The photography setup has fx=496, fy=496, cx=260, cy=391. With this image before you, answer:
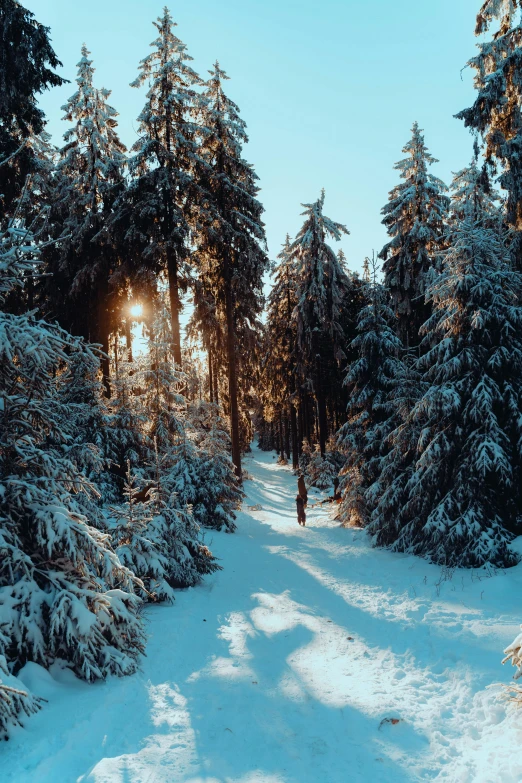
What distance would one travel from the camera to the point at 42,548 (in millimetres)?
5789

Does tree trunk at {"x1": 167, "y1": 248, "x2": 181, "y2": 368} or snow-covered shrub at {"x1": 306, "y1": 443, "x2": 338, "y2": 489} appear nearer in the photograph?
tree trunk at {"x1": 167, "y1": 248, "x2": 181, "y2": 368}

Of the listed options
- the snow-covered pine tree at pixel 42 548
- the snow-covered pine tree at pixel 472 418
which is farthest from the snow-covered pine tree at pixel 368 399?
the snow-covered pine tree at pixel 42 548

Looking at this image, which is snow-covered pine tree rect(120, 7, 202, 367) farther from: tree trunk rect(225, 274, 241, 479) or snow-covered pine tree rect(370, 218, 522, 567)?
snow-covered pine tree rect(370, 218, 522, 567)

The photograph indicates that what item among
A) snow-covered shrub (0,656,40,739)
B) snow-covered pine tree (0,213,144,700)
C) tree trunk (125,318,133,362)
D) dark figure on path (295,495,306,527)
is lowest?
dark figure on path (295,495,306,527)

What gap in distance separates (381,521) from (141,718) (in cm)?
881

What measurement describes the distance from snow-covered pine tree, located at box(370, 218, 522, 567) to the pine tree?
1100 cm

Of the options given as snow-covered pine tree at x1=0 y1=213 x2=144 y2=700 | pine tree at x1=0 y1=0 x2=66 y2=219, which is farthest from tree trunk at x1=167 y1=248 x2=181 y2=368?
snow-covered pine tree at x1=0 y1=213 x2=144 y2=700

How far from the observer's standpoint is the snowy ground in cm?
431

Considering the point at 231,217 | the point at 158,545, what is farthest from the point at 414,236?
the point at 158,545

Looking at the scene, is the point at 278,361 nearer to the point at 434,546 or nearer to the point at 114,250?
the point at 114,250

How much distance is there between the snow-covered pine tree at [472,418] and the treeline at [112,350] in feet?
16.1

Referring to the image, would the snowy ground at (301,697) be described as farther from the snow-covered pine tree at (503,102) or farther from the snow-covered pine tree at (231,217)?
the snow-covered pine tree at (231,217)

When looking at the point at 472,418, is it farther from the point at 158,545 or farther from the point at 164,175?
the point at 164,175

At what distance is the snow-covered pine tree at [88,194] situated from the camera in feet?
67.8
